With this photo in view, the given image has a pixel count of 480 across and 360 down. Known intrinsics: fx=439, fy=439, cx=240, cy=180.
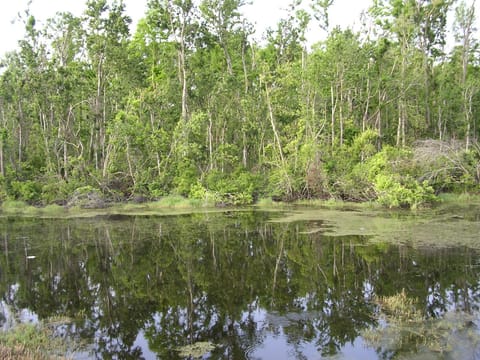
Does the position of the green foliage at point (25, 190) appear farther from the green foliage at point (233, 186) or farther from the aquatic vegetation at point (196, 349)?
the aquatic vegetation at point (196, 349)

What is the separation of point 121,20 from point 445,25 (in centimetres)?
2183

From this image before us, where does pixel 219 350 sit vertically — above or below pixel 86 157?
below

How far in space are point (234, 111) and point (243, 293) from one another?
20865mm

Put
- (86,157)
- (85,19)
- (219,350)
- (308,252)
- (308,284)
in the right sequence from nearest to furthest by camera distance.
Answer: (219,350) → (308,284) → (308,252) → (85,19) → (86,157)

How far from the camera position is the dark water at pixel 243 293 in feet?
21.9

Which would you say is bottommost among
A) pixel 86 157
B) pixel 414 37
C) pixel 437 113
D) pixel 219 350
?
pixel 219 350

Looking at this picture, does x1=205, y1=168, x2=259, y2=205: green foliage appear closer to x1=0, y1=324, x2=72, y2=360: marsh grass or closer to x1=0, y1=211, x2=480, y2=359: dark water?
x1=0, y1=211, x2=480, y2=359: dark water

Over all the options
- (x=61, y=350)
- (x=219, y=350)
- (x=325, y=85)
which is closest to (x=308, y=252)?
(x=219, y=350)

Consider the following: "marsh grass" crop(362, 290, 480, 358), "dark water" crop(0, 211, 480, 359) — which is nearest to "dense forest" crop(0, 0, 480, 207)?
"dark water" crop(0, 211, 480, 359)

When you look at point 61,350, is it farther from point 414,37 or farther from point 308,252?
point 414,37

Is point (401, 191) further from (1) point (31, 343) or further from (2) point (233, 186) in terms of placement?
(1) point (31, 343)

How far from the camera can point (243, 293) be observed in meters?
9.04

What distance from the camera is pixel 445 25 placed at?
3052 centimetres

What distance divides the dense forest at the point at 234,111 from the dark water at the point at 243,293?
31.7 feet
